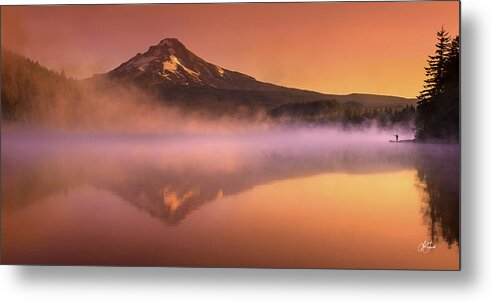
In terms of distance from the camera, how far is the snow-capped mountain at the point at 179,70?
108 inches

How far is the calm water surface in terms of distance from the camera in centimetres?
268

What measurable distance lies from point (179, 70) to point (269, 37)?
1.39 ft

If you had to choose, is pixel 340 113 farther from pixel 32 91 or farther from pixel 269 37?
pixel 32 91

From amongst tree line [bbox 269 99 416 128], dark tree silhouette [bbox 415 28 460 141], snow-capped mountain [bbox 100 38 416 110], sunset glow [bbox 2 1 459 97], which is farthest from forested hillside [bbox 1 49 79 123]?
dark tree silhouette [bbox 415 28 460 141]

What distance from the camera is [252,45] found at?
276 centimetres

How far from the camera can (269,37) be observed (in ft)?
9.00

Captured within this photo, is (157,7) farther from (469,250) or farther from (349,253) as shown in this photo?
(469,250)

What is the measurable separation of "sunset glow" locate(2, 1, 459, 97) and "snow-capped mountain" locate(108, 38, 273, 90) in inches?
1.2

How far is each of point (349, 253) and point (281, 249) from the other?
11.5 inches

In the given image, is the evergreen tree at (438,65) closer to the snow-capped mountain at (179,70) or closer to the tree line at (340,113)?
the tree line at (340,113)

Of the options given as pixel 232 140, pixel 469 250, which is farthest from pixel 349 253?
pixel 232 140

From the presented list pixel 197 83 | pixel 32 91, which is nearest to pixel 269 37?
pixel 197 83

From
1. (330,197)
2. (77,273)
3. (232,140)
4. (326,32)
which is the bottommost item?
(77,273)

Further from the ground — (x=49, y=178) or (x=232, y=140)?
(x=232, y=140)
